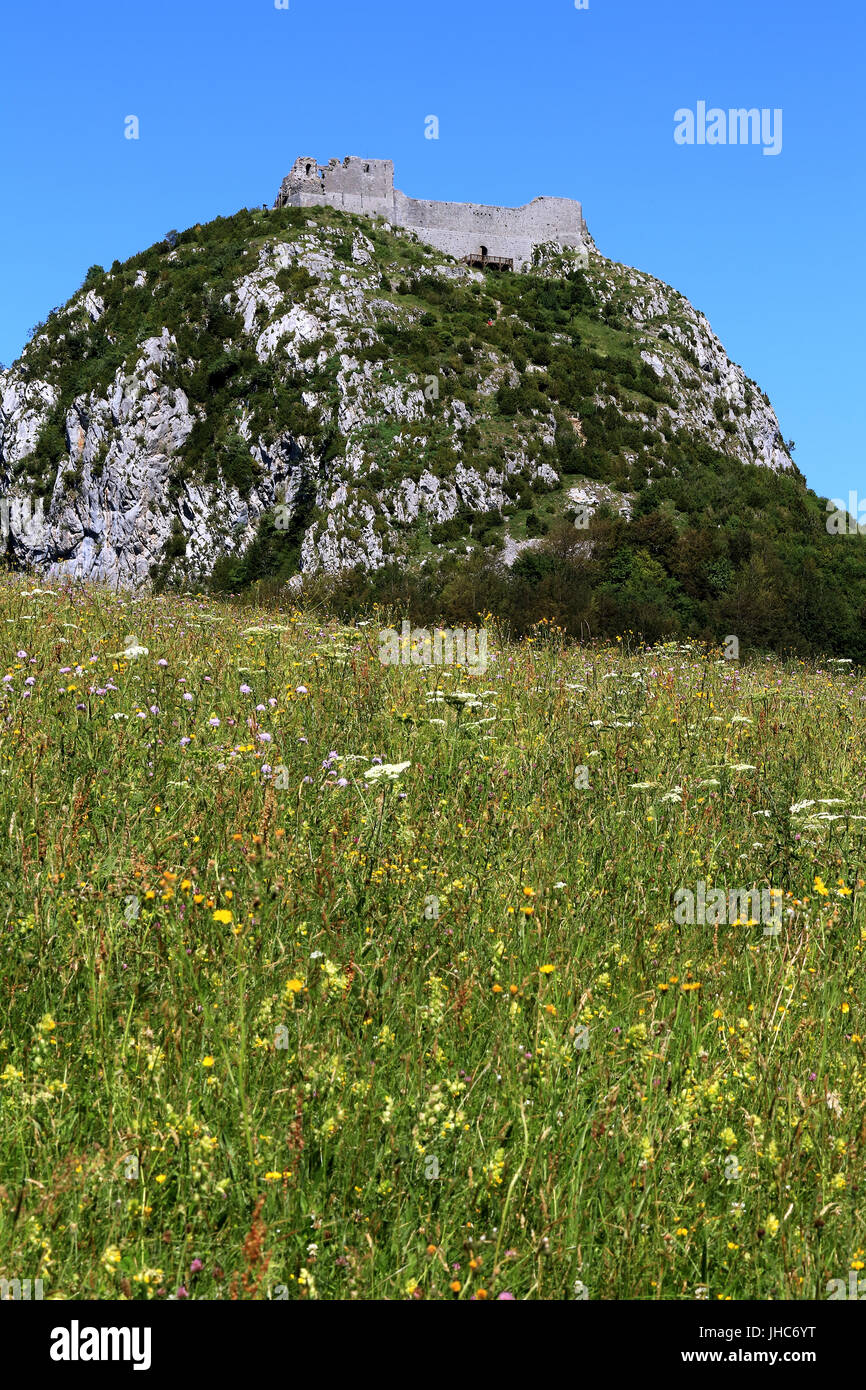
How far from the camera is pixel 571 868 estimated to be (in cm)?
451

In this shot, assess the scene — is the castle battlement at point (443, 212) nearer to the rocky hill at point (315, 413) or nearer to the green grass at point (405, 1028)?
the rocky hill at point (315, 413)

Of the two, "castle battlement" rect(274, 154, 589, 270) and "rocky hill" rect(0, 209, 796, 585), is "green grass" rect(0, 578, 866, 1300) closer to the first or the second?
"rocky hill" rect(0, 209, 796, 585)

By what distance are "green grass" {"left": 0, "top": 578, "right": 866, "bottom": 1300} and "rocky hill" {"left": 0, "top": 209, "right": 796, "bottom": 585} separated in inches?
1469

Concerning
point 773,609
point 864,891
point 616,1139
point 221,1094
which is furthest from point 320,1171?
point 773,609

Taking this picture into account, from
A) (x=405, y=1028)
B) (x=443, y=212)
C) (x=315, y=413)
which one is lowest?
(x=405, y=1028)

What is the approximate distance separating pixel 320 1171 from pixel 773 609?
2319 cm

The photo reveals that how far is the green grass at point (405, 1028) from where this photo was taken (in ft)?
7.61

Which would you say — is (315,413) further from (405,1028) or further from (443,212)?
(405,1028)

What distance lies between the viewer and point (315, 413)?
5262cm

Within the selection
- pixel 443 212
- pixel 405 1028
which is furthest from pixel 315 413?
pixel 405 1028

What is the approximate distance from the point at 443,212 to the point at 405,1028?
80.4 metres

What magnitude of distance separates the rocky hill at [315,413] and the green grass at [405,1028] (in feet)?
122

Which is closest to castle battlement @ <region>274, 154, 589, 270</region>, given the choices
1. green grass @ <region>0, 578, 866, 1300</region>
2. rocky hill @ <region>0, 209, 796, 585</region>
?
rocky hill @ <region>0, 209, 796, 585</region>

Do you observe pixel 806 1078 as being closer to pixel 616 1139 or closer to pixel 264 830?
pixel 616 1139
